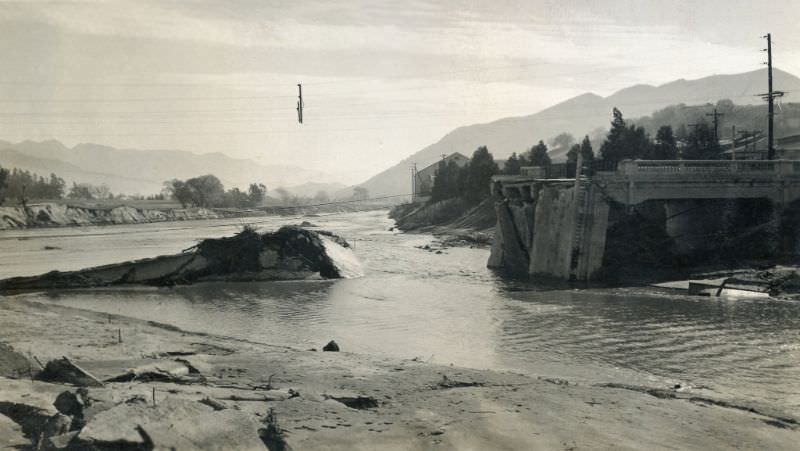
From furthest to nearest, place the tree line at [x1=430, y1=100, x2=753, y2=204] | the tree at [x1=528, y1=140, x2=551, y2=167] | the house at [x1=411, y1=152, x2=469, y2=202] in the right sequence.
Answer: the house at [x1=411, y1=152, x2=469, y2=202] → the tree at [x1=528, y1=140, x2=551, y2=167] → the tree line at [x1=430, y1=100, x2=753, y2=204]

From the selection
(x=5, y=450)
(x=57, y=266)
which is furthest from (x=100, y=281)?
(x=5, y=450)

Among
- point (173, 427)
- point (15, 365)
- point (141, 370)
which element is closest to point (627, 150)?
point (141, 370)

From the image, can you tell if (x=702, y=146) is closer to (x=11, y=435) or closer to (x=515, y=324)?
(x=515, y=324)

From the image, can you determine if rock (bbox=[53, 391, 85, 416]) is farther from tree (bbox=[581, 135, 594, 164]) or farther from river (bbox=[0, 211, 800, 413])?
Answer: tree (bbox=[581, 135, 594, 164])

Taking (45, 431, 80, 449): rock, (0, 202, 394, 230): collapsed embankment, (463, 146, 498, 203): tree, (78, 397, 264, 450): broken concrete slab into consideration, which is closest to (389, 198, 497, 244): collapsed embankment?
(463, 146, 498, 203): tree

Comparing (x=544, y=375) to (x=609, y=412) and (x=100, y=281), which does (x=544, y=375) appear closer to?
(x=609, y=412)

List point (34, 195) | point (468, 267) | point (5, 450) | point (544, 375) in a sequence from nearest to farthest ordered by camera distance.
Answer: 1. point (5, 450)
2. point (544, 375)
3. point (468, 267)
4. point (34, 195)
